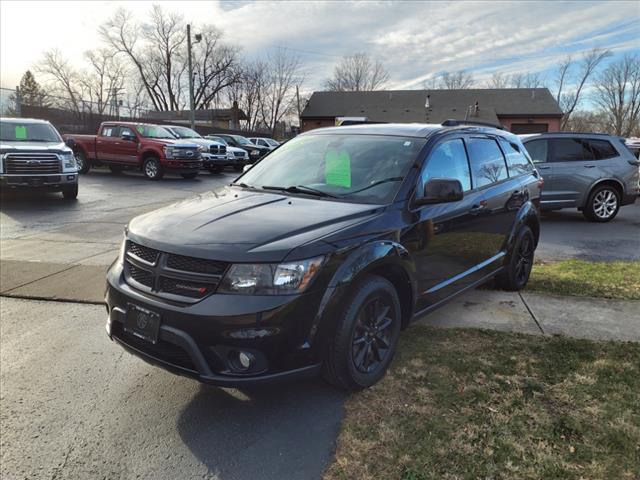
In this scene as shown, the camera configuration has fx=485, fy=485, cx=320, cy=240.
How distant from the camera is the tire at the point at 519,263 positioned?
17.1 ft

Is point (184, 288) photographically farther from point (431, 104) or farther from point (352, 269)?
point (431, 104)

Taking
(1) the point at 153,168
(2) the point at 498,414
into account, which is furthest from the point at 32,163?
(2) the point at 498,414

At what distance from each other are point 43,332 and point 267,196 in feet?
8.14

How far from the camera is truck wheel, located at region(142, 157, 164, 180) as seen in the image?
17328 millimetres

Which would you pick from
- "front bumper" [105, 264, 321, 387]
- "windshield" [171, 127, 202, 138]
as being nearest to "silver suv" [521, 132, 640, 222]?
"front bumper" [105, 264, 321, 387]

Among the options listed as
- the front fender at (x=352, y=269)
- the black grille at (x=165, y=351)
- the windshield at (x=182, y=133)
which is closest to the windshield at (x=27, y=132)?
the windshield at (x=182, y=133)

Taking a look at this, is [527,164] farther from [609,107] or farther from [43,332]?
[609,107]

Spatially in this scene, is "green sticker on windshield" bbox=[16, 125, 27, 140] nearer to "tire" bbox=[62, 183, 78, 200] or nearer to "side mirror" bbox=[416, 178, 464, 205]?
"tire" bbox=[62, 183, 78, 200]

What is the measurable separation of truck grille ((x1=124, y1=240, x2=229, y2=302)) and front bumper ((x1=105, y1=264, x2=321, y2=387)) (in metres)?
0.07

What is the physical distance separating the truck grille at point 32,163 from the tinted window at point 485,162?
10.4 meters

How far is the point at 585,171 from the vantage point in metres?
10.2

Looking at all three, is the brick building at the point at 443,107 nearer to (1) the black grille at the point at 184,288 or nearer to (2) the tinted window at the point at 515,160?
(2) the tinted window at the point at 515,160

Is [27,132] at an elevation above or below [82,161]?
above

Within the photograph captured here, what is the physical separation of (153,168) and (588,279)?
598 inches
